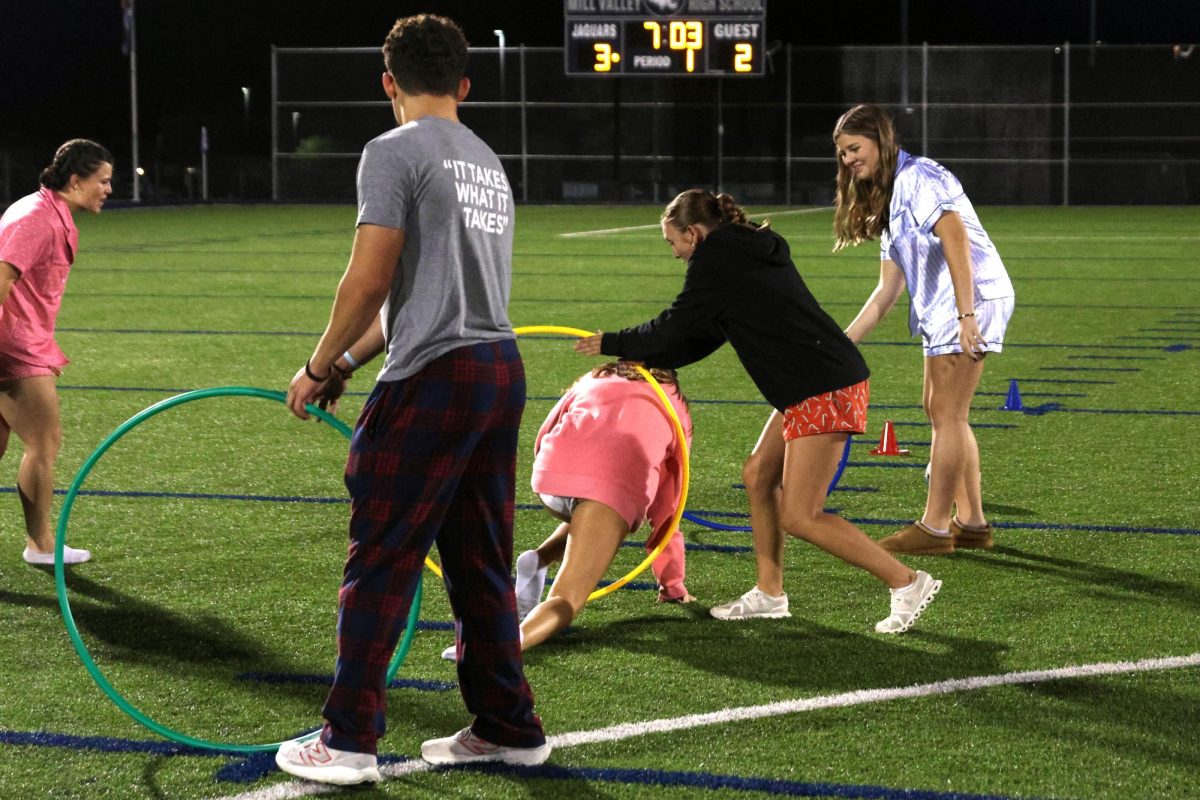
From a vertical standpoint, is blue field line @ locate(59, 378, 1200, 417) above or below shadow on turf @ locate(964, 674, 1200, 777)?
above

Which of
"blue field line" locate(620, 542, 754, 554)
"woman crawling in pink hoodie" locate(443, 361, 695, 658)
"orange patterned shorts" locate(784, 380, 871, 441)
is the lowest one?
"blue field line" locate(620, 542, 754, 554)

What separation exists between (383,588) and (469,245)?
87 centimetres

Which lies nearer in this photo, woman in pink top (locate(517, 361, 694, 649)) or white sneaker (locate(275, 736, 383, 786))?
white sneaker (locate(275, 736, 383, 786))

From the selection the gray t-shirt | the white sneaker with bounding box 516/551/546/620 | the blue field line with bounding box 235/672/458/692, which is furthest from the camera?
the white sneaker with bounding box 516/551/546/620

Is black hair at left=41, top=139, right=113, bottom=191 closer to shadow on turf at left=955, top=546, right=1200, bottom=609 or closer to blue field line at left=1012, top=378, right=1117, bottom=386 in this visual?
shadow on turf at left=955, top=546, right=1200, bottom=609

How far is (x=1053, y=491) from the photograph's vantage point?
28.1ft

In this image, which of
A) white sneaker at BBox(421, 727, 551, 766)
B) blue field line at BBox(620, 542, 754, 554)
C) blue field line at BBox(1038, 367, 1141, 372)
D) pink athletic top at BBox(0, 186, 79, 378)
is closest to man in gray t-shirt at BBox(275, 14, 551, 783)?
white sneaker at BBox(421, 727, 551, 766)

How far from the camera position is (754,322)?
577cm

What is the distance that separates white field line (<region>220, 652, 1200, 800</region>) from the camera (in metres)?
4.49

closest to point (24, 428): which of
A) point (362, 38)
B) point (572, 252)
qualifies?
point (572, 252)

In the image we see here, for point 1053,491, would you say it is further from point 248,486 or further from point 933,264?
point 248,486

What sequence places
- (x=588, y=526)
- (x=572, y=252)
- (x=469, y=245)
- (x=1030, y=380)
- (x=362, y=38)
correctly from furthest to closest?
(x=362, y=38)
(x=572, y=252)
(x=1030, y=380)
(x=588, y=526)
(x=469, y=245)

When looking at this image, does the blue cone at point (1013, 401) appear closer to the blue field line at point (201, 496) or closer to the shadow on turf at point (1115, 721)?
the blue field line at point (201, 496)

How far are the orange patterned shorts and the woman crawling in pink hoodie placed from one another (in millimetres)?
514
